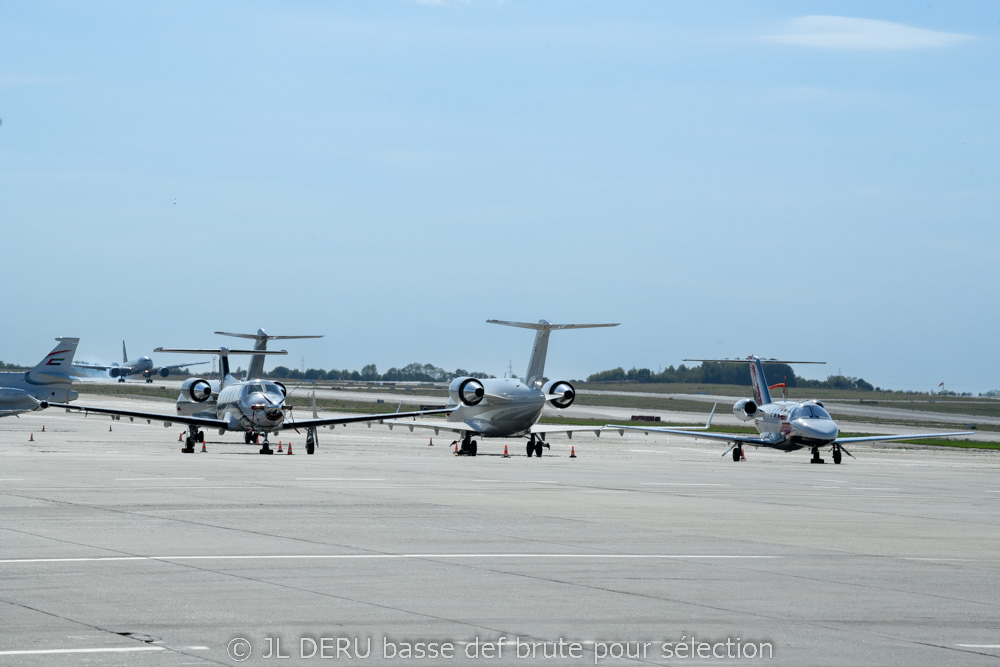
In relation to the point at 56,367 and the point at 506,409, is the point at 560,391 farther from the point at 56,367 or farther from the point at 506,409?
the point at 56,367

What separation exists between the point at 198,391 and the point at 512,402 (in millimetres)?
14644

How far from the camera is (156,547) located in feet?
50.1

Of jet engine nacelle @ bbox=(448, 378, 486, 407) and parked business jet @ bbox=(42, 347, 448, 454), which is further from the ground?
jet engine nacelle @ bbox=(448, 378, 486, 407)

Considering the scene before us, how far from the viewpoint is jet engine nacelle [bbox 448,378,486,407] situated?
4819 centimetres

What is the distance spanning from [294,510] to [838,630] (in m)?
12.3

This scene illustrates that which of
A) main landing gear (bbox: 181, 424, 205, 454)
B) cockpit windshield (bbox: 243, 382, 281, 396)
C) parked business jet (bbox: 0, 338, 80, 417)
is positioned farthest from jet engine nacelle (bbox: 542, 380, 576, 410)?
parked business jet (bbox: 0, 338, 80, 417)

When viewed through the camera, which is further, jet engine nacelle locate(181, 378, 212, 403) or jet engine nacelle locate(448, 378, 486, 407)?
jet engine nacelle locate(181, 378, 212, 403)

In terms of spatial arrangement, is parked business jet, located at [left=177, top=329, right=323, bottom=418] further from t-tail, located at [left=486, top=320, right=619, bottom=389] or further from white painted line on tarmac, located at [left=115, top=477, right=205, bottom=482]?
white painted line on tarmac, located at [left=115, top=477, right=205, bottom=482]

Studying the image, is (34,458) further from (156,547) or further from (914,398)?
(914,398)

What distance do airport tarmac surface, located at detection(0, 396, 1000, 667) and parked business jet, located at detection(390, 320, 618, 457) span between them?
17.5 m

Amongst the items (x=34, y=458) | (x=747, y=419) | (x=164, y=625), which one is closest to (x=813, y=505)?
(x=164, y=625)

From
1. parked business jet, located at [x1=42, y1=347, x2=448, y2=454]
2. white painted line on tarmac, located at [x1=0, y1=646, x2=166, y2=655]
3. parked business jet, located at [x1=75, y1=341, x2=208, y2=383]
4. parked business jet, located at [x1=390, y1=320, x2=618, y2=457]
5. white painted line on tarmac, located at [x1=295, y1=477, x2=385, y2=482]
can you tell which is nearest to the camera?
white painted line on tarmac, located at [x1=0, y1=646, x2=166, y2=655]

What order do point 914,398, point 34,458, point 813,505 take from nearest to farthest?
point 813,505, point 34,458, point 914,398

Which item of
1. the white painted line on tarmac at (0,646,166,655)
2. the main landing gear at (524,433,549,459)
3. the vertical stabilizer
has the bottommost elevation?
the white painted line on tarmac at (0,646,166,655)
